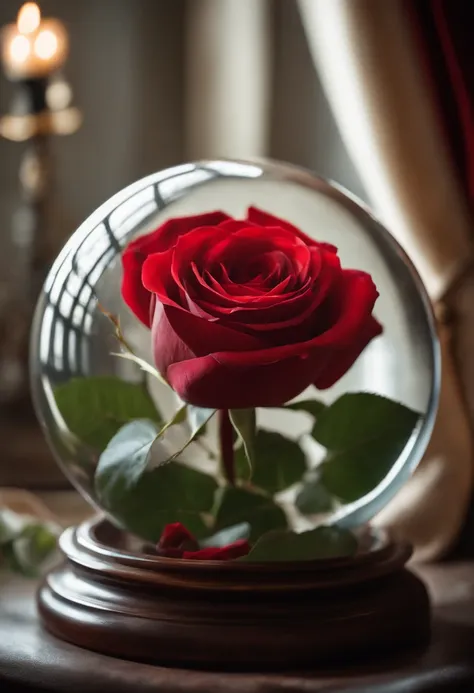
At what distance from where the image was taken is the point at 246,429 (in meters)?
0.53

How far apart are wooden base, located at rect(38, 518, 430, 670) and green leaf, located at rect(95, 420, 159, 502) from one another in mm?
35

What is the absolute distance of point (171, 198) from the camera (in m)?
0.58

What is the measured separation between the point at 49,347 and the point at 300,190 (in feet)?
0.59

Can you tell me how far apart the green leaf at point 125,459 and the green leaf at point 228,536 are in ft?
0.17

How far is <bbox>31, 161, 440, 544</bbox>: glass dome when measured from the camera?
55 centimetres

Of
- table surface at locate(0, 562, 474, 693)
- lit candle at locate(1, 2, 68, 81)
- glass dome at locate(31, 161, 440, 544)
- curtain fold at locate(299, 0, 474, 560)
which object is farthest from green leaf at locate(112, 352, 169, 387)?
lit candle at locate(1, 2, 68, 81)

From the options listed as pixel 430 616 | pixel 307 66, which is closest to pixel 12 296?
pixel 307 66

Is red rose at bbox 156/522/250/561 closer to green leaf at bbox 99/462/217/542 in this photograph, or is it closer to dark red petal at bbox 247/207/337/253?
green leaf at bbox 99/462/217/542

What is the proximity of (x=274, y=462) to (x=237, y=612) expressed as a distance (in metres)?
0.09

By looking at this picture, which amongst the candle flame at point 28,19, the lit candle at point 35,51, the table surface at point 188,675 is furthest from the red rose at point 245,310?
the lit candle at point 35,51

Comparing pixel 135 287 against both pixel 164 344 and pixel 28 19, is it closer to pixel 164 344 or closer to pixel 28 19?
pixel 164 344

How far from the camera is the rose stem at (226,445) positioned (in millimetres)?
528

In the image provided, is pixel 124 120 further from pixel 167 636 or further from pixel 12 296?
pixel 167 636

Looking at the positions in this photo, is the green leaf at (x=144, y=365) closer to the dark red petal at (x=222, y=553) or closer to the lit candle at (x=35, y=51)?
the dark red petal at (x=222, y=553)
